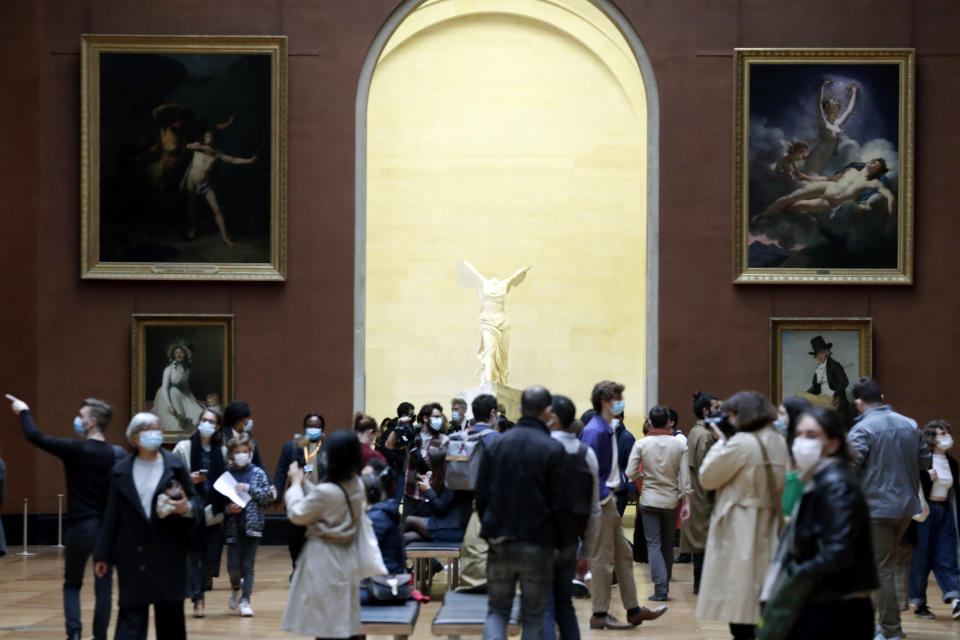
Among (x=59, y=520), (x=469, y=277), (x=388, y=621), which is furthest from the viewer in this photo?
(x=469, y=277)

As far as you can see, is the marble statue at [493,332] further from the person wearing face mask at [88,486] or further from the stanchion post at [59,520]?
the person wearing face mask at [88,486]

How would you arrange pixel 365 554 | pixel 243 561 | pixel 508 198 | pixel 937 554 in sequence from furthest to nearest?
pixel 508 198, pixel 937 554, pixel 243 561, pixel 365 554

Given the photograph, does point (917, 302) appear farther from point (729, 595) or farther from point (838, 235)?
point (729, 595)

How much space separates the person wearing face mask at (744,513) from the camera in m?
7.92

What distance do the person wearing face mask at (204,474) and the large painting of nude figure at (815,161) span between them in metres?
8.91

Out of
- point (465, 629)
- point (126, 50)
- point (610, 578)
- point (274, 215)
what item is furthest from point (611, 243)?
point (465, 629)

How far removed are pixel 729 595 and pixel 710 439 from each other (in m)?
6.32

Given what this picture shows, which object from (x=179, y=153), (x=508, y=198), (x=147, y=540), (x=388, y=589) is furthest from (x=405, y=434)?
(x=508, y=198)

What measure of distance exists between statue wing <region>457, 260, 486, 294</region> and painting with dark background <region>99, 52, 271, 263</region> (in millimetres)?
4301

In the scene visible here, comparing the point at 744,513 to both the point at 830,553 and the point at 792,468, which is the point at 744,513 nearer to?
the point at 792,468

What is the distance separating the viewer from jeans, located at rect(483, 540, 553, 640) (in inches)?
324

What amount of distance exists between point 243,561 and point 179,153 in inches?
312

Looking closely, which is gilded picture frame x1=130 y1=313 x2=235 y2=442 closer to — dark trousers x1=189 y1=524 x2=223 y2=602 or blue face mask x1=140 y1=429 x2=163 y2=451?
dark trousers x1=189 y1=524 x2=223 y2=602

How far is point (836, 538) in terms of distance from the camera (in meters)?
5.91
